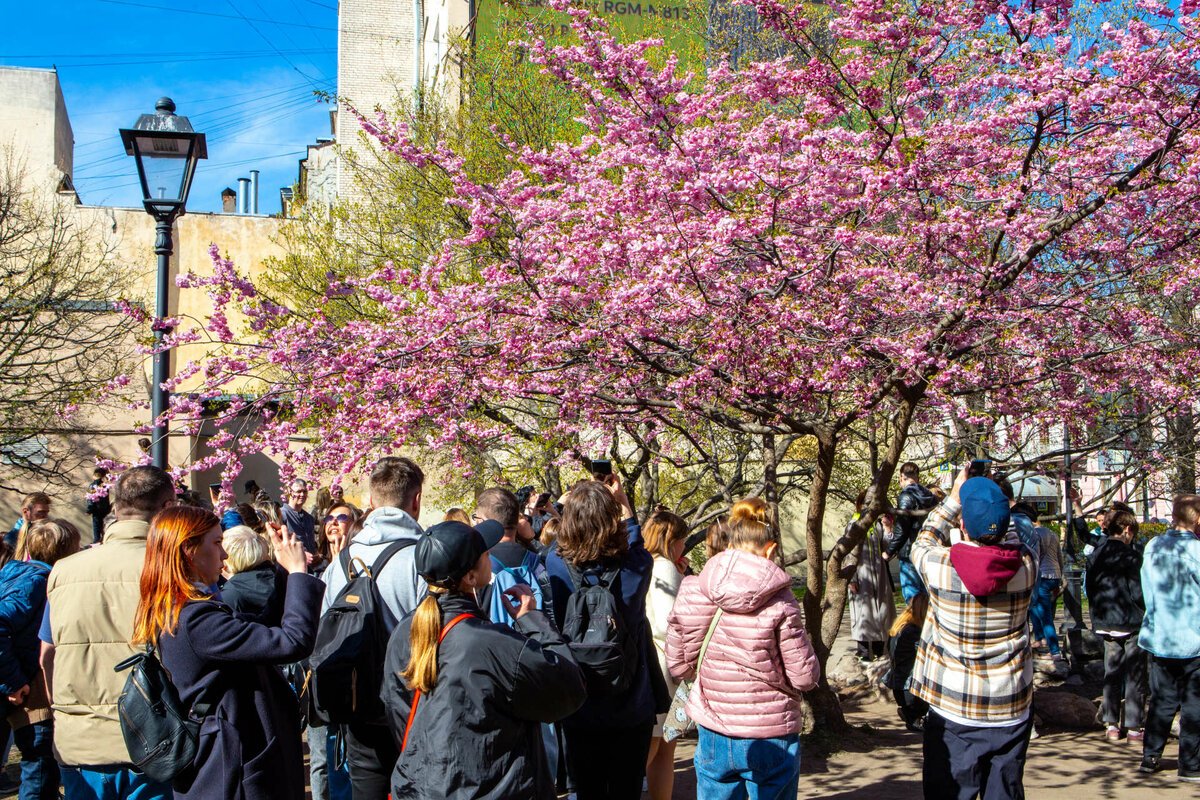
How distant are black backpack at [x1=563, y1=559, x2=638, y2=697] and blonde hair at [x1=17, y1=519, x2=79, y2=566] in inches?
122

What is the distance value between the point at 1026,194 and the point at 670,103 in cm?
252

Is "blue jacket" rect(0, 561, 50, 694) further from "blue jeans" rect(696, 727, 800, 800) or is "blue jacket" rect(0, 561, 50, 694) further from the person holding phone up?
"blue jeans" rect(696, 727, 800, 800)

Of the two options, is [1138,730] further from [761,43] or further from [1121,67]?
[761,43]

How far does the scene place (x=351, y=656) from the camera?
12.9ft

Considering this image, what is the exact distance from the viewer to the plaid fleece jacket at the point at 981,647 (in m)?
4.72

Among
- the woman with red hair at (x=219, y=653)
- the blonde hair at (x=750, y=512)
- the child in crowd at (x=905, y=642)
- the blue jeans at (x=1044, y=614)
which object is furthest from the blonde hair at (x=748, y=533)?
the blue jeans at (x=1044, y=614)

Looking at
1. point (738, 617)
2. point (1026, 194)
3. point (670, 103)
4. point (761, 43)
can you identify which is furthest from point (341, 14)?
point (738, 617)

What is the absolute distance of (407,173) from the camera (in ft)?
49.8

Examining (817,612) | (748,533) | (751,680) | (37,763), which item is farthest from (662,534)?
(37,763)

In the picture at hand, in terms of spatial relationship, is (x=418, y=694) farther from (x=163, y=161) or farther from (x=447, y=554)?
(x=163, y=161)

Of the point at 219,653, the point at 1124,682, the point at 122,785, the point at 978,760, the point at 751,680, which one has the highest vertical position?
the point at 219,653

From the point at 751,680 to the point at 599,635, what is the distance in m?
0.76

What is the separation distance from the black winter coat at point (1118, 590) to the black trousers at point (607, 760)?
16.6ft

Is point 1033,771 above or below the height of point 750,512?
below
